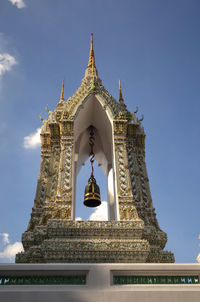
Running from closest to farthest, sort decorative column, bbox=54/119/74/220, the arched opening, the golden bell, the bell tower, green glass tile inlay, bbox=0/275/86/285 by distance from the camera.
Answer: green glass tile inlay, bbox=0/275/86/285, the bell tower, decorative column, bbox=54/119/74/220, the golden bell, the arched opening

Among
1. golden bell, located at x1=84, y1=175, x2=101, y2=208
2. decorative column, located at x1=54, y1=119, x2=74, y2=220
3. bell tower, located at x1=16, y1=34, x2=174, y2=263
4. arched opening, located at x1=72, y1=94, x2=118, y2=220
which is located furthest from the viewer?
arched opening, located at x1=72, y1=94, x2=118, y2=220

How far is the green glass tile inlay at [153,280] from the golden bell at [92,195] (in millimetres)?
5521

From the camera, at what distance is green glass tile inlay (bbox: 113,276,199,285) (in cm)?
684

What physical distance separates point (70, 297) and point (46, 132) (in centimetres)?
874

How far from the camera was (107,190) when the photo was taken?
49.6 feet

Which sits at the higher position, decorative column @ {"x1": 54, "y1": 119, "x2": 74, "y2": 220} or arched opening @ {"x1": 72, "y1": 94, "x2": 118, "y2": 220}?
arched opening @ {"x1": 72, "y1": 94, "x2": 118, "y2": 220}

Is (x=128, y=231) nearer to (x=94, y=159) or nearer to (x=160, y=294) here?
(x=160, y=294)

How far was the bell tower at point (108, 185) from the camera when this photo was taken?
9.56m

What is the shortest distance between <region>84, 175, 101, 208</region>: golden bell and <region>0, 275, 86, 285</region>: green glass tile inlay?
5511mm

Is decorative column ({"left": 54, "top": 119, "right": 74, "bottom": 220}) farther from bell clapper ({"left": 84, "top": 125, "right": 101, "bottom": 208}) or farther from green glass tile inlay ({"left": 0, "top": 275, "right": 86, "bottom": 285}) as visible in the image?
green glass tile inlay ({"left": 0, "top": 275, "right": 86, "bottom": 285})

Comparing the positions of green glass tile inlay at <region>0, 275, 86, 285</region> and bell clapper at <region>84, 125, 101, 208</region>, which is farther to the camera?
bell clapper at <region>84, 125, 101, 208</region>

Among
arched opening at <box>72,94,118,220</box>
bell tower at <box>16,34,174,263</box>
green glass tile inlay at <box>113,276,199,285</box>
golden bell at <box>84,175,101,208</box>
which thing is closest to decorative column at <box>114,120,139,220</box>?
bell tower at <box>16,34,174,263</box>

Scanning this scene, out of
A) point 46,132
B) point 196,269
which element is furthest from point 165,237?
point 46,132

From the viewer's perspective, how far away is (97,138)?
15.3 metres
